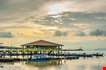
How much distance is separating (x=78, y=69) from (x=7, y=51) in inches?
490

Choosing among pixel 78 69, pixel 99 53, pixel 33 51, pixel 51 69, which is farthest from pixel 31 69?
pixel 99 53

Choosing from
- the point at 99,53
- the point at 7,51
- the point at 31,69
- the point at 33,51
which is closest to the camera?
the point at 31,69

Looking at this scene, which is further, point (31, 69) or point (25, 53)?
point (25, 53)

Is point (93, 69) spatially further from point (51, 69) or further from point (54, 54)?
point (54, 54)

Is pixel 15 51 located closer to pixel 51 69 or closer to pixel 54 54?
pixel 54 54

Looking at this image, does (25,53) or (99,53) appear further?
(99,53)

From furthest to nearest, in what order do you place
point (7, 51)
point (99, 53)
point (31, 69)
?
point (99, 53) → point (7, 51) → point (31, 69)

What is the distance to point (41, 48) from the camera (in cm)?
2191

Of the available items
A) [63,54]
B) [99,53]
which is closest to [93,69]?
[63,54]

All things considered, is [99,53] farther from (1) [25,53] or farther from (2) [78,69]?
(2) [78,69]

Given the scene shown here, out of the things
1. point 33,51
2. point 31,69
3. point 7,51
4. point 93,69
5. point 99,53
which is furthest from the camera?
point 99,53

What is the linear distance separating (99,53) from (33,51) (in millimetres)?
7793

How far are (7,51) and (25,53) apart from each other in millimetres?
1305

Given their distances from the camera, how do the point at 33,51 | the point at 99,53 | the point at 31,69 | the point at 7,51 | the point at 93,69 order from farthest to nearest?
the point at 99,53
the point at 7,51
the point at 33,51
the point at 93,69
the point at 31,69
